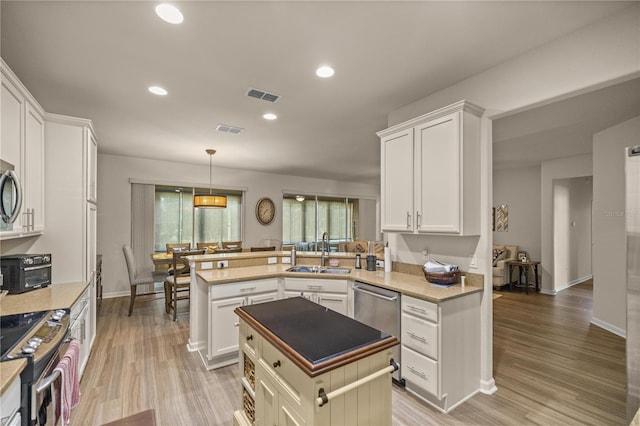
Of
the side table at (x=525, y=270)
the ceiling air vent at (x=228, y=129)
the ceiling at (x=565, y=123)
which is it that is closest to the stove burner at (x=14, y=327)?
the ceiling air vent at (x=228, y=129)

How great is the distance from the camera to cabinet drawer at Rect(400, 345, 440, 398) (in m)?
2.23

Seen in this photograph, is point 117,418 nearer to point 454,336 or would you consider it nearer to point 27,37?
point 454,336

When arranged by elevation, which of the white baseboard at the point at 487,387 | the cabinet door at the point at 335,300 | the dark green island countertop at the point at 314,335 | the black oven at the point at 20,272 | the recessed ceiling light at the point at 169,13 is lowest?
the white baseboard at the point at 487,387

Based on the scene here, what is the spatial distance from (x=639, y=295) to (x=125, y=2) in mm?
3646

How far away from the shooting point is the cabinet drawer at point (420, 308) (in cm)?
222

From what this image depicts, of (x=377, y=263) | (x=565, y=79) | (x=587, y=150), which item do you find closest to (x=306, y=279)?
(x=377, y=263)

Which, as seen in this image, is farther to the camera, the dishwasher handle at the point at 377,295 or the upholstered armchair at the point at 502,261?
the upholstered armchair at the point at 502,261

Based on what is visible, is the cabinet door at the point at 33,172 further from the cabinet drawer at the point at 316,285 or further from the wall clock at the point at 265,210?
the wall clock at the point at 265,210

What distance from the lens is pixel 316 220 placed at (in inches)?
331

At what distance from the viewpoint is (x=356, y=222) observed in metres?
9.29

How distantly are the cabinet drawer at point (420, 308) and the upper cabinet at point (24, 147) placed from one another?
2.96 m

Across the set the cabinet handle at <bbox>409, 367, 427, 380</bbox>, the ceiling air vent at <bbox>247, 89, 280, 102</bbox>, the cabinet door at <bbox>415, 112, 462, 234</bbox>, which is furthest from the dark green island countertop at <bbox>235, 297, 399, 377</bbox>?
the ceiling air vent at <bbox>247, 89, 280, 102</bbox>

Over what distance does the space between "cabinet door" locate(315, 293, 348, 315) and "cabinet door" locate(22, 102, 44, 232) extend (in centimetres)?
260

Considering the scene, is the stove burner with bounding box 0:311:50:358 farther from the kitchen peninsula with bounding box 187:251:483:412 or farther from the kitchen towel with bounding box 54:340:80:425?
the kitchen peninsula with bounding box 187:251:483:412
